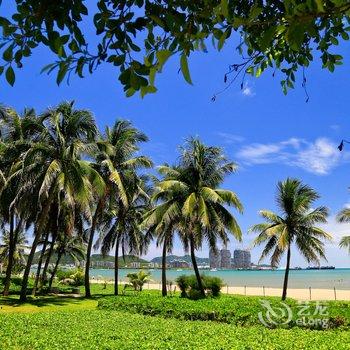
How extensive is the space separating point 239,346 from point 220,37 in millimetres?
7750

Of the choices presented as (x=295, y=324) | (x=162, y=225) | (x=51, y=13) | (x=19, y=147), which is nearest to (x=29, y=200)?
(x=19, y=147)

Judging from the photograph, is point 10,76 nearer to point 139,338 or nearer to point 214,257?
point 139,338

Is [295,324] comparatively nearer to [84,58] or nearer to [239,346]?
[239,346]

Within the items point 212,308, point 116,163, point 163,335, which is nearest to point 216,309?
point 212,308

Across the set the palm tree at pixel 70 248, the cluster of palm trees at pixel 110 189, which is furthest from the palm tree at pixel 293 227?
the palm tree at pixel 70 248

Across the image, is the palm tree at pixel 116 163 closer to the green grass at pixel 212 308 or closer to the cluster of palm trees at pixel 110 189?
the cluster of palm trees at pixel 110 189

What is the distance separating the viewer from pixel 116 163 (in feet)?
94.6

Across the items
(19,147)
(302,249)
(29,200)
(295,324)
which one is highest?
(19,147)

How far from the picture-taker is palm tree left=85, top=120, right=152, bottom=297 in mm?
26808

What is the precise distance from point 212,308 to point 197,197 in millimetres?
7701

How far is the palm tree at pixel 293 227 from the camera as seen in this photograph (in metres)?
25.1

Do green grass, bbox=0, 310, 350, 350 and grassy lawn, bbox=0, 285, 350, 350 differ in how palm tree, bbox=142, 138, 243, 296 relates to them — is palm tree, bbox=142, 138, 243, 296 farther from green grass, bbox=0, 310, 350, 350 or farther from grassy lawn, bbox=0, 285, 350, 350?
green grass, bbox=0, 310, 350, 350

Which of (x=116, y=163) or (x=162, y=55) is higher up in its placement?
(x=116, y=163)

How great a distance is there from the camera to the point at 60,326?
40.0 feet
